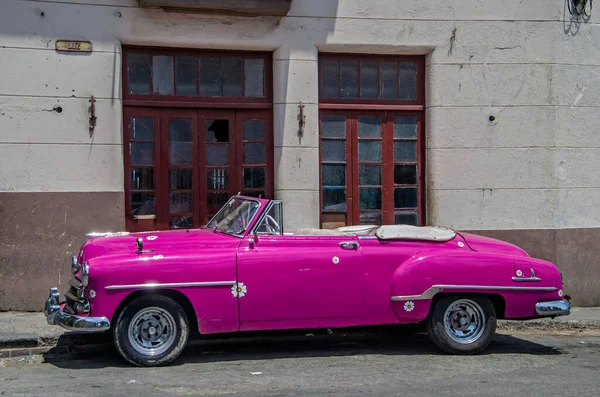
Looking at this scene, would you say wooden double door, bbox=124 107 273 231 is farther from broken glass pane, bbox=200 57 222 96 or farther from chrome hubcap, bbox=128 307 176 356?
chrome hubcap, bbox=128 307 176 356

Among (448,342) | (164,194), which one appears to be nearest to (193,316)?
(448,342)

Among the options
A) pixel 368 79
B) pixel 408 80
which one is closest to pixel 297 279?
pixel 368 79

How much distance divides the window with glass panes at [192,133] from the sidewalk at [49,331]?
198 centimetres

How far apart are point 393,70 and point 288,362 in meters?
5.25

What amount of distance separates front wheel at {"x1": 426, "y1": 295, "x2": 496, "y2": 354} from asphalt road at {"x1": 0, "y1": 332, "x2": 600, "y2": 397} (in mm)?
135

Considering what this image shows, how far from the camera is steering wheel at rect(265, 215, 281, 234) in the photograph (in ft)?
24.5

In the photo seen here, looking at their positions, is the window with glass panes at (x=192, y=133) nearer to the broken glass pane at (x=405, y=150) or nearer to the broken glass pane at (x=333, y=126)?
the broken glass pane at (x=333, y=126)

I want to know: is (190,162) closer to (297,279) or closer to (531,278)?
(297,279)

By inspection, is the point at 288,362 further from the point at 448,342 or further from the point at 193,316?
the point at 448,342

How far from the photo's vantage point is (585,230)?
10.9 m

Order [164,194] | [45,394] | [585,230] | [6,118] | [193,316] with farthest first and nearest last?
1. [585,230]
2. [164,194]
3. [6,118]
4. [193,316]
5. [45,394]

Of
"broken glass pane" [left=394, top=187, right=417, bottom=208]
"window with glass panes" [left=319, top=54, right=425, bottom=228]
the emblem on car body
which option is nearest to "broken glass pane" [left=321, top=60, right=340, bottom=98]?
"window with glass panes" [left=319, top=54, right=425, bottom=228]

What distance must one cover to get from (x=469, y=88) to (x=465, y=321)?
4.23 meters

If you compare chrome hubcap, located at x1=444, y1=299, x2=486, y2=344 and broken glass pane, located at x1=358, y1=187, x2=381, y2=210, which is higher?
broken glass pane, located at x1=358, y1=187, x2=381, y2=210
